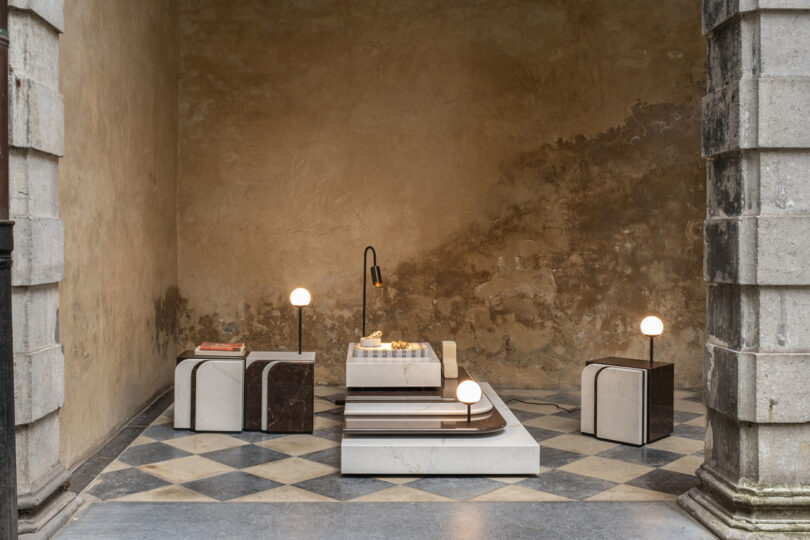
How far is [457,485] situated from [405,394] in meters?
1.27

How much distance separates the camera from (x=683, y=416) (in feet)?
22.9

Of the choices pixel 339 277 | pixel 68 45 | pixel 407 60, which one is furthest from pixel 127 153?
pixel 407 60

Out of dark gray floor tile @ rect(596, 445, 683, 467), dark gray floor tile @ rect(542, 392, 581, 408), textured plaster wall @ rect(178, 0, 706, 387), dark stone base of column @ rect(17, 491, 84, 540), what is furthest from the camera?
textured plaster wall @ rect(178, 0, 706, 387)

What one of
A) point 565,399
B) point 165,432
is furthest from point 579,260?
point 165,432

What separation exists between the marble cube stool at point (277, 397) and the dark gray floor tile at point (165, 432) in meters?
0.50

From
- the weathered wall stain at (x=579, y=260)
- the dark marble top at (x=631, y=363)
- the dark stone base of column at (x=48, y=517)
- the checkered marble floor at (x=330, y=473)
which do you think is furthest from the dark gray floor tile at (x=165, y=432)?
the dark marble top at (x=631, y=363)

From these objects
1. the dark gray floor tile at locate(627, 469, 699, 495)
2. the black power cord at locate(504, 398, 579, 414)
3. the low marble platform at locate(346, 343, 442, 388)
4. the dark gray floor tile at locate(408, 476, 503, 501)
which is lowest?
the dark gray floor tile at locate(627, 469, 699, 495)

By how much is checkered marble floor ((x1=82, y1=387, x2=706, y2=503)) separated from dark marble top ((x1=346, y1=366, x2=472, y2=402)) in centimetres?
39

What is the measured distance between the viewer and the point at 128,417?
645 centimetres

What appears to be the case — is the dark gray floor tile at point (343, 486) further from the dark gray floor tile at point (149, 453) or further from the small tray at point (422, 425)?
the dark gray floor tile at point (149, 453)

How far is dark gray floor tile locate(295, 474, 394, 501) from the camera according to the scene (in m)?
4.66

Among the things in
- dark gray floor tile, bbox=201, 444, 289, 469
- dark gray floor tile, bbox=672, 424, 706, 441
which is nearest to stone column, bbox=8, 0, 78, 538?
dark gray floor tile, bbox=201, 444, 289, 469

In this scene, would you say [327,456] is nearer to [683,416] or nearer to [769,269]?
[769,269]

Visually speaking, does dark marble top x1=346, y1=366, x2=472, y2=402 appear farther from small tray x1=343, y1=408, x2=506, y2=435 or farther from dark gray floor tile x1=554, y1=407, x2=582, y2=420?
dark gray floor tile x1=554, y1=407, x2=582, y2=420
